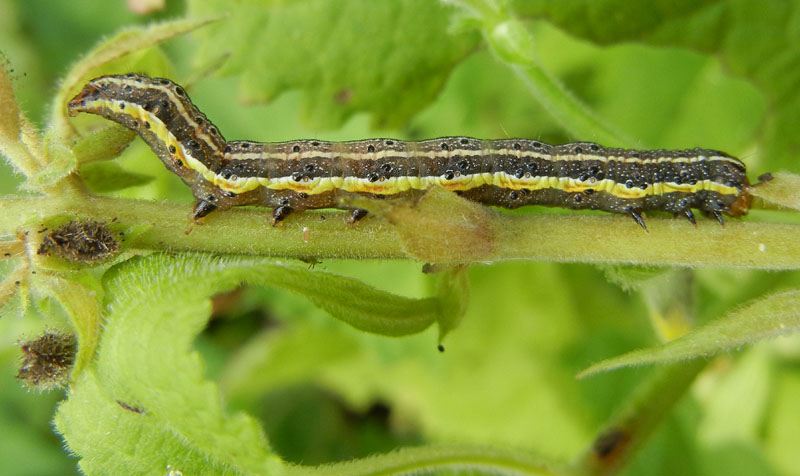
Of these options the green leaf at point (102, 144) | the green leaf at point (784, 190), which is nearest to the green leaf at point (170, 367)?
the green leaf at point (102, 144)

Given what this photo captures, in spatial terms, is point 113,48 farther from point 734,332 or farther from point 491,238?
point 734,332

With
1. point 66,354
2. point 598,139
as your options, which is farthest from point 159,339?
point 598,139

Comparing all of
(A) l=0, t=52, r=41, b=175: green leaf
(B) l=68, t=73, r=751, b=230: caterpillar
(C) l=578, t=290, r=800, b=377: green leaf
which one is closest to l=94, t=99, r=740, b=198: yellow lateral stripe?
(B) l=68, t=73, r=751, b=230: caterpillar

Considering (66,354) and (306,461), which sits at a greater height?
(66,354)

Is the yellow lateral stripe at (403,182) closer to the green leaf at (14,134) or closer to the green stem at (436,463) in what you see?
the green leaf at (14,134)

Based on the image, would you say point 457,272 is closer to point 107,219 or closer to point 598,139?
point 598,139

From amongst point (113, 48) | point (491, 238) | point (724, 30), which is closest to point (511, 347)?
point (724, 30)

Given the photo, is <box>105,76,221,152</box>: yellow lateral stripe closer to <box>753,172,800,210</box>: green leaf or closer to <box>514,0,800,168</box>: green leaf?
<box>514,0,800,168</box>: green leaf
